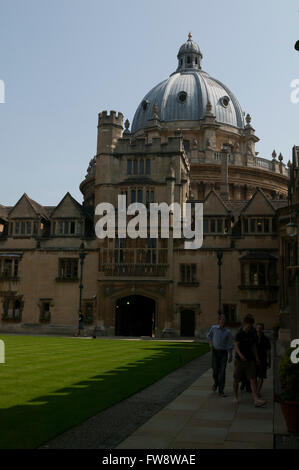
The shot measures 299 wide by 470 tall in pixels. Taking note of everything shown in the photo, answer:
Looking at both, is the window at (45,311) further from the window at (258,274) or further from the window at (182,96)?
the window at (182,96)

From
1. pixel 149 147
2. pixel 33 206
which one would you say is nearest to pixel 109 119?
pixel 149 147

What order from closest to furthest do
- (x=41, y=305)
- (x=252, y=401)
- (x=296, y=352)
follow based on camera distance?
(x=296, y=352)
(x=252, y=401)
(x=41, y=305)

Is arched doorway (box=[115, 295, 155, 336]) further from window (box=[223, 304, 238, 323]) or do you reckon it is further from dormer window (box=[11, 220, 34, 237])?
dormer window (box=[11, 220, 34, 237])

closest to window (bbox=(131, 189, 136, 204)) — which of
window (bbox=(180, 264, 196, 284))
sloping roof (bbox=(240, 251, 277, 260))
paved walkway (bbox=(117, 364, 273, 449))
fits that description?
window (bbox=(180, 264, 196, 284))

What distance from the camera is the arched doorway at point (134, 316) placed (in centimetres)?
4666

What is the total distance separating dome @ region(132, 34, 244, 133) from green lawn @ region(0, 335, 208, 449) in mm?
53577

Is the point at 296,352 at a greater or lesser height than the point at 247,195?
lesser

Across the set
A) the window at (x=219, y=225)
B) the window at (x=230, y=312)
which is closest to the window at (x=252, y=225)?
the window at (x=219, y=225)

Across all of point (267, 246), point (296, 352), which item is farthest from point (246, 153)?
point (296, 352)

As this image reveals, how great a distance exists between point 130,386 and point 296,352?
19.9 feet

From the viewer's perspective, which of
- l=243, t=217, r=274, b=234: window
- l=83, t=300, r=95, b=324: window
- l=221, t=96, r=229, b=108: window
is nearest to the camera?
l=243, t=217, r=274, b=234: window

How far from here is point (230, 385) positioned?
51.5 ft

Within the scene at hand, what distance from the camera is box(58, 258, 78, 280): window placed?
46.1 meters

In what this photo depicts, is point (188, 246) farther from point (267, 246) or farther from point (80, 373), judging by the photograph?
point (80, 373)
